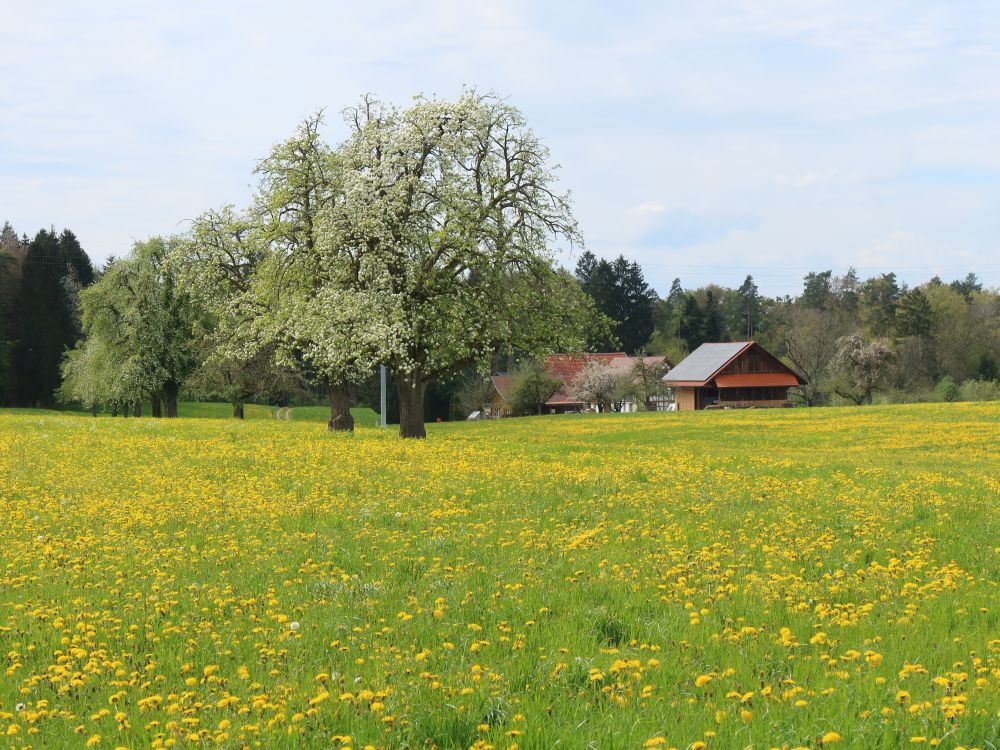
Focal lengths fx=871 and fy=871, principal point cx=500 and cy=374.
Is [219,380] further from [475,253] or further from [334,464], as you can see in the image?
[334,464]

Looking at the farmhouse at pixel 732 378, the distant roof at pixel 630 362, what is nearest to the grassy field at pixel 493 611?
the farmhouse at pixel 732 378

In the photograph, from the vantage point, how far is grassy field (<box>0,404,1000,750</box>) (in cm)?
605

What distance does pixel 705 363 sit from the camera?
315 ft

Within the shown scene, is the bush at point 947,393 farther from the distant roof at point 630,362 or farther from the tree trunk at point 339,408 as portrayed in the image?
the tree trunk at point 339,408

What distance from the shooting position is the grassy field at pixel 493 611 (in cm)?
605

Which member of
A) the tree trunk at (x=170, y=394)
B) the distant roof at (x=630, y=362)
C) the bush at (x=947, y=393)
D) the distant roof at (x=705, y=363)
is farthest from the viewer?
the distant roof at (x=630, y=362)

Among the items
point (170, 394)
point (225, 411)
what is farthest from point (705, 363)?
point (170, 394)

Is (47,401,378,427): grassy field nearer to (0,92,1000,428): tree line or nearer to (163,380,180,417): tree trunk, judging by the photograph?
(0,92,1000,428): tree line

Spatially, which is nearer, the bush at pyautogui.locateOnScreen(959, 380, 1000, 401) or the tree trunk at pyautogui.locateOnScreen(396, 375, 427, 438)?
the tree trunk at pyautogui.locateOnScreen(396, 375, 427, 438)

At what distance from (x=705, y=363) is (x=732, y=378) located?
11.2 feet

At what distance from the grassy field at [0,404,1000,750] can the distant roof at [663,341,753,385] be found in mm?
75754

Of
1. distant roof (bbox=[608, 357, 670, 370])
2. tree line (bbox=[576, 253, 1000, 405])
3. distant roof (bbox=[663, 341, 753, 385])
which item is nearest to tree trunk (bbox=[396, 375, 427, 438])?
tree line (bbox=[576, 253, 1000, 405])

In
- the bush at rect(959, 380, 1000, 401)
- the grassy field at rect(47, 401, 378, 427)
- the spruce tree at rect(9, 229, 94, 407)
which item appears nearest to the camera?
the bush at rect(959, 380, 1000, 401)

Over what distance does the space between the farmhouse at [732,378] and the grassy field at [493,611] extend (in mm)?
75994
